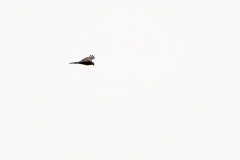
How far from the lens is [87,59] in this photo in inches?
2111
